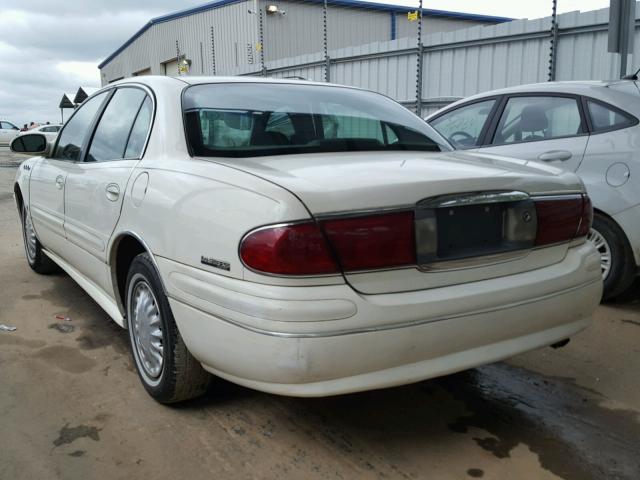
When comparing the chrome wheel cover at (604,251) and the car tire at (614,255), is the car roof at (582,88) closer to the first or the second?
the car tire at (614,255)

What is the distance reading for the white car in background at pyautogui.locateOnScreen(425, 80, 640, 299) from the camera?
394 centimetres

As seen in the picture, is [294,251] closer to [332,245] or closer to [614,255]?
[332,245]

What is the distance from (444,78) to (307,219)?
334 inches

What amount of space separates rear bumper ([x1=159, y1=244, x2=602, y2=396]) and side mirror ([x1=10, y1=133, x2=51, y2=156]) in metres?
2.49

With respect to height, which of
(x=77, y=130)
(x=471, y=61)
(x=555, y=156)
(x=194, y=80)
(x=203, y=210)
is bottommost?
(x=203, y=210)

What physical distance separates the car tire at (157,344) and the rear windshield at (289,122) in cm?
64

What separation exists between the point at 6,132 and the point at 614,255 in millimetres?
41403

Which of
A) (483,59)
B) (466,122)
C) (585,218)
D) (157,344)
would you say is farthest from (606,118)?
(483,59)

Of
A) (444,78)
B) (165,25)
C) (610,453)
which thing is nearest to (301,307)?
(610,453)

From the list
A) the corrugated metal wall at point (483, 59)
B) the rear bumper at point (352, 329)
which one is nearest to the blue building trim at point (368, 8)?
the corrugated metal wall at point (483, 59)

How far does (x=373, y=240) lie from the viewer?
6.57 ft

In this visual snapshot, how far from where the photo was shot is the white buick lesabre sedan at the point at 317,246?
1.97 m

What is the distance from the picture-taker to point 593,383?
3010 mm

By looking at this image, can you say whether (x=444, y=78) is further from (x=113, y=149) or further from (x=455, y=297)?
(x=455, y=297)
